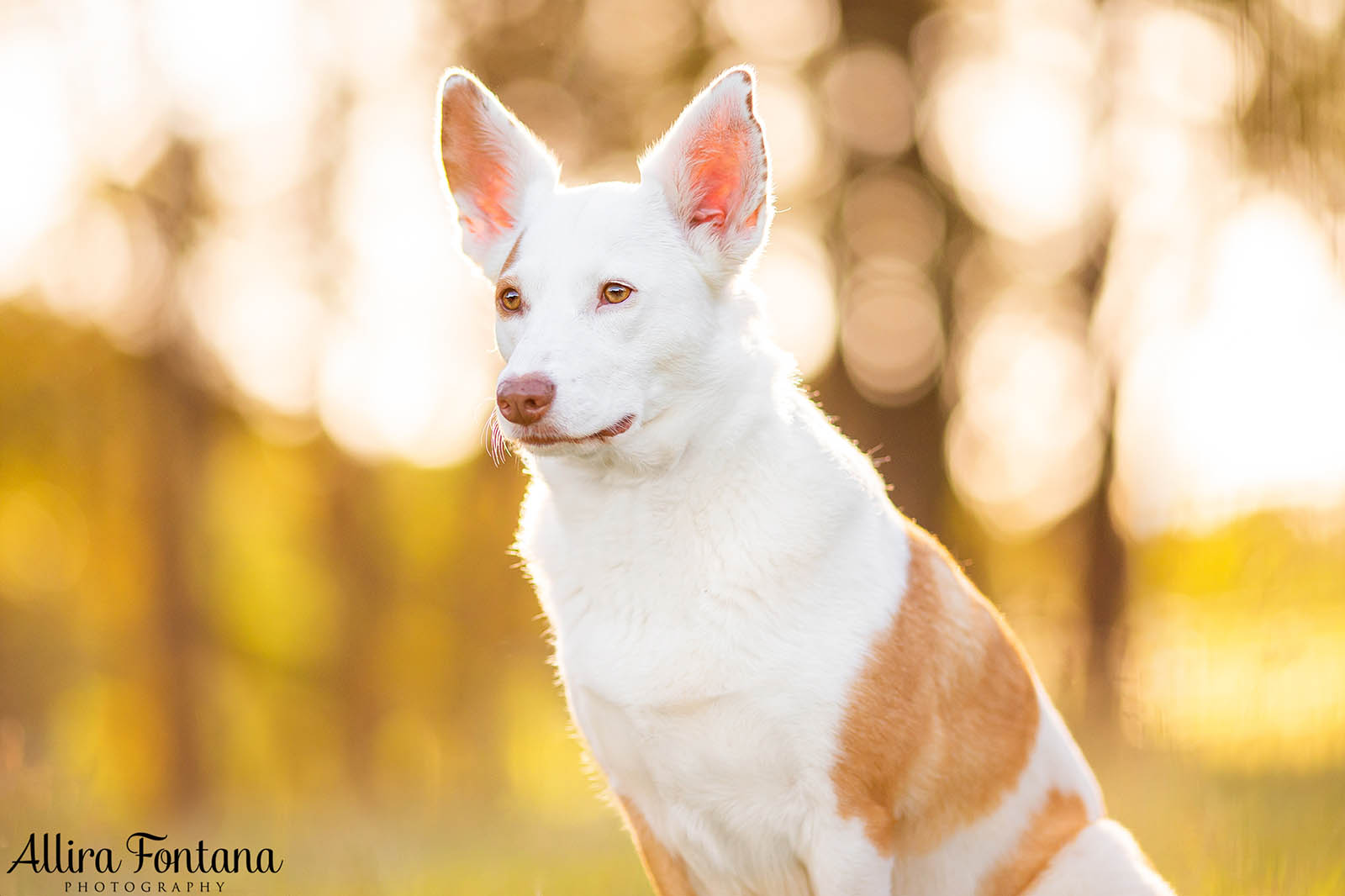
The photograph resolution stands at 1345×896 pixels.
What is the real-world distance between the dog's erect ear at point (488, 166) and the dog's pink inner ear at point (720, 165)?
579 mm

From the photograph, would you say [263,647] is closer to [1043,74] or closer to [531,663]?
[531,663]

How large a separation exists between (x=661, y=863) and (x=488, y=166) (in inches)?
94.2

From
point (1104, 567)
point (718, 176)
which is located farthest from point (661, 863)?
point (1104, 567)

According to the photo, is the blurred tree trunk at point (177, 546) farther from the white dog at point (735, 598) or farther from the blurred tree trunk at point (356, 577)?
the white dog at point (735, 598)

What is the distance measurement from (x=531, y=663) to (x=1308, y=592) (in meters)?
11.4

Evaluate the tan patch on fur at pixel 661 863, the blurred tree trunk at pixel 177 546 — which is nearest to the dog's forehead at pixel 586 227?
the tan patch on fur at pixel 661 863

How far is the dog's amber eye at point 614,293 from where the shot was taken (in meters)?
A: 3.36

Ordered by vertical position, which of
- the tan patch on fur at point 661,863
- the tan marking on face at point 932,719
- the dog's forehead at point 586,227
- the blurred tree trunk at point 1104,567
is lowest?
the blurred tree trunk at point 1104,567

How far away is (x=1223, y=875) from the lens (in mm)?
4547

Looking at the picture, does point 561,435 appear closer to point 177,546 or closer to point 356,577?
point 177,546

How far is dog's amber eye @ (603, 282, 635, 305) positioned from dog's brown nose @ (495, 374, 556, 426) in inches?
15.1

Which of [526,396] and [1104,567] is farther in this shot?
[1104,567]

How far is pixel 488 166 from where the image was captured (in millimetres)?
3951

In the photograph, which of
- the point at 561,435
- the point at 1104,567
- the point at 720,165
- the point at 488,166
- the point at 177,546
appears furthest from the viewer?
the point at 177,546
